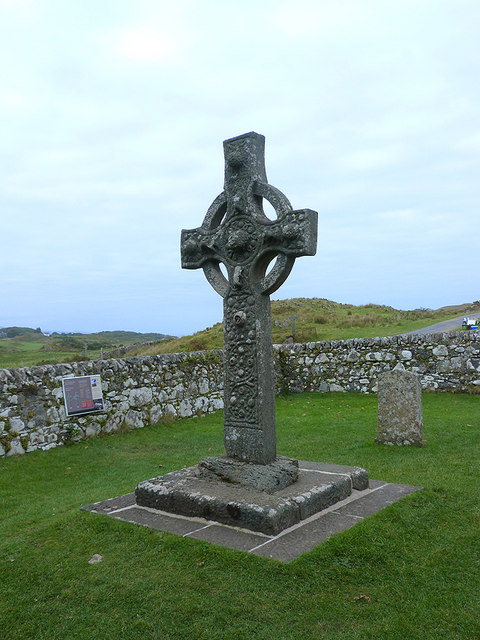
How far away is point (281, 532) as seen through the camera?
4.52m

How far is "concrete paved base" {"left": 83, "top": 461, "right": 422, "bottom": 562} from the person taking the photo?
4.26 metres

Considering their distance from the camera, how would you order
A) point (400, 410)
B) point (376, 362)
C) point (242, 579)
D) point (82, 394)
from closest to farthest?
1. point (242, 579)
2. point (400, 410)
3. point (82, 394)
4. point (376, 362)

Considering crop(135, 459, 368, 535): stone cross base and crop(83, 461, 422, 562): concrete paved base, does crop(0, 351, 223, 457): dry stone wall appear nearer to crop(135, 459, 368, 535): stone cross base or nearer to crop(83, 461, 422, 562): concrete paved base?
crop(83, 461, 422, 562): concrete paved base

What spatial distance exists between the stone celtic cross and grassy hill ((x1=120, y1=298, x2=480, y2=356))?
47.5ft

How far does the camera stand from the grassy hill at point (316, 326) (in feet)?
70.9

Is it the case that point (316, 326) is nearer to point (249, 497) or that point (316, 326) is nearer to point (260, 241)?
point (260, 241)

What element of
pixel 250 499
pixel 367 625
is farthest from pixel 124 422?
pixel 367 625

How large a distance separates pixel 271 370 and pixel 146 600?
2628 millimetres

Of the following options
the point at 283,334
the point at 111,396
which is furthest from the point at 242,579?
the point at 283,334

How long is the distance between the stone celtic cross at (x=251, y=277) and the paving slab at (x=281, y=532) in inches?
34.9

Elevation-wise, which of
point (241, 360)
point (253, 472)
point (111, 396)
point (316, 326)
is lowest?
point (253, 472)

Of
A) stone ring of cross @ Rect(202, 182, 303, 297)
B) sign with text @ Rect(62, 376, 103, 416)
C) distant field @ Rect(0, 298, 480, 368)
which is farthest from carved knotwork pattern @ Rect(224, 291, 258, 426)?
distant field @ Rect(0, 298, 480, 368)

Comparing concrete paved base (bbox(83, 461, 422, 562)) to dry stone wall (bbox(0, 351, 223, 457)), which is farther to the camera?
dry stone wall (bbox(0, 351, 223, 457))

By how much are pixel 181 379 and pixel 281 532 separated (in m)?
7.76
